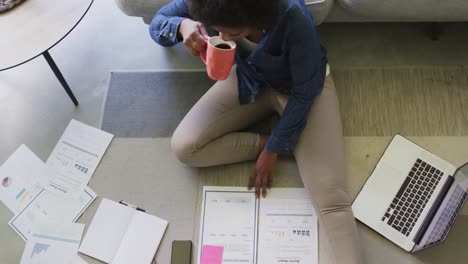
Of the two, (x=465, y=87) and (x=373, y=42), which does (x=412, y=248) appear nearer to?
(x=465, y=87)

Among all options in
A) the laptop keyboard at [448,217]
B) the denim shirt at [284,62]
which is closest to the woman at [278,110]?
the denim shirt at [284,62]

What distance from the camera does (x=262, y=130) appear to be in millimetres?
1658

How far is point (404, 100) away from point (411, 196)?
0.38 metres

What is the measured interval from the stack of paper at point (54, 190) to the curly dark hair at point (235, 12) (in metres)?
0.89

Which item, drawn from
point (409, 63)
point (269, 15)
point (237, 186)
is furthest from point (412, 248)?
point (269, 15)

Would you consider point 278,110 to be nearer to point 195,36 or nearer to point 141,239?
point 195,36

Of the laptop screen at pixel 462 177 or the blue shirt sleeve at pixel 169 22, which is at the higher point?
the blue shirt sleeve at pixel 169 22

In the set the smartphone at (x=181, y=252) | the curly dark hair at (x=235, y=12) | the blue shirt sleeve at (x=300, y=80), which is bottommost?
the smartphone at (x=181, y=252)

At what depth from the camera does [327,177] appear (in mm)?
1408

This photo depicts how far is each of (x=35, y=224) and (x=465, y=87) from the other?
1667 mm

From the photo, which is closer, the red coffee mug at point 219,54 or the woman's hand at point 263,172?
the red coffee mug at point 219,54

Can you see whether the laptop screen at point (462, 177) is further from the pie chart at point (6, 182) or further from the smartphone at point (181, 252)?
the pie chart at point (6, 182)

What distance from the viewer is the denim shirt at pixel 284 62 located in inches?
45.3

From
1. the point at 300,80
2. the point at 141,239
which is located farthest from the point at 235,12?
the point at 141,239
